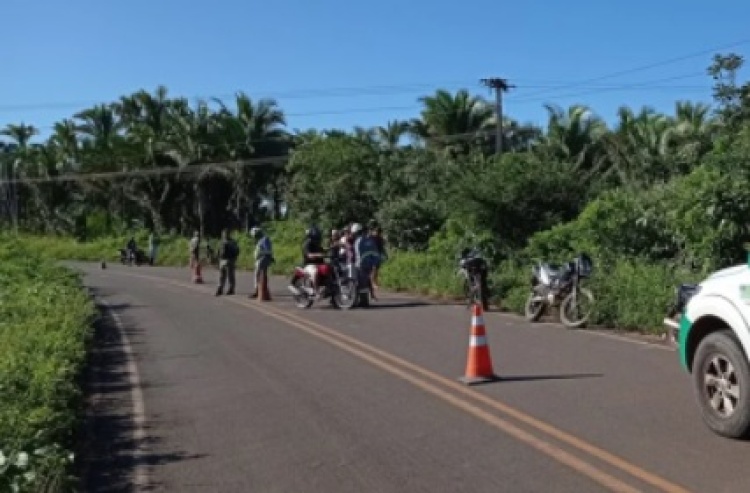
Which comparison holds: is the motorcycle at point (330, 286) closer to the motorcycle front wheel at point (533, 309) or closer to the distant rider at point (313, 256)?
the distant rider at point (313, 256)

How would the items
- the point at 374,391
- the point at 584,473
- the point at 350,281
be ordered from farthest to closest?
the point at 350,281 < the point at 374,391 < the point at 584,473

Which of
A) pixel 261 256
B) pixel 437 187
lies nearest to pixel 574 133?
pixel 437 187

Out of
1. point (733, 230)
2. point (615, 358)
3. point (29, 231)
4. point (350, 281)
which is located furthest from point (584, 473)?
point (29, 231)

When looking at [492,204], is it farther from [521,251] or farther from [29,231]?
[29,231]

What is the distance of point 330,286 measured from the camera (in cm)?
2014

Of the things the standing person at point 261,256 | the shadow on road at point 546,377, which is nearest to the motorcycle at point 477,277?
the standing person at point 261,256

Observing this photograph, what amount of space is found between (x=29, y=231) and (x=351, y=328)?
6561cm

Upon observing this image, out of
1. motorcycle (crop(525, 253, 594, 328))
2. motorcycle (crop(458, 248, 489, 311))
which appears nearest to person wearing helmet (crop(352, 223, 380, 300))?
motorcycle (crop(458, 248, 489, 311))

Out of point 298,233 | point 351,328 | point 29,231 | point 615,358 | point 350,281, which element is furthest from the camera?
point 29,231

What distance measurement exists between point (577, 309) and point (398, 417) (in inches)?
302

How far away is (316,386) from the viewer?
10141 millimetres

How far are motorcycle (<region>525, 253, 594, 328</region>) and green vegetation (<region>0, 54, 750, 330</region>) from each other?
1.07 feet

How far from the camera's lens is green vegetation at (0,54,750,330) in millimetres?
15617

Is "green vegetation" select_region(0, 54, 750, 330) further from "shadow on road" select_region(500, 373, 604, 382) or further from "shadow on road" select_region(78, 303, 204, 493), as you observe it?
"shadow on road" select_region(78, 303, 204, 493)
